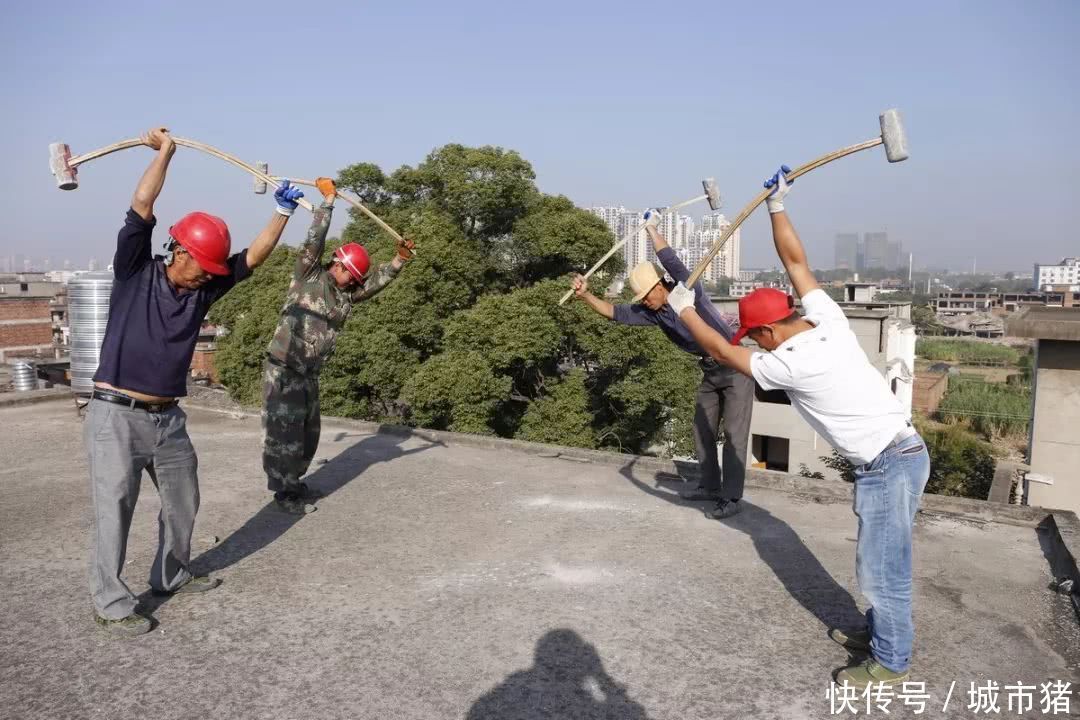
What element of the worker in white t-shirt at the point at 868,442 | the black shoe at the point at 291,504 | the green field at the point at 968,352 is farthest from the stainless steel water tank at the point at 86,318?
the green field at the point at 968,352

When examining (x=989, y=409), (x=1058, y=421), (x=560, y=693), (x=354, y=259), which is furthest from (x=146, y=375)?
(x=989, y=409)

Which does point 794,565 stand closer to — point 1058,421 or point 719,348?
point 719,348

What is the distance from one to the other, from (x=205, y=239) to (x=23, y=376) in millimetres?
11364

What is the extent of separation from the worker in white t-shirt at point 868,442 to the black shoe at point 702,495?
2335 millimetres

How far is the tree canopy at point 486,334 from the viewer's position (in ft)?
55.3

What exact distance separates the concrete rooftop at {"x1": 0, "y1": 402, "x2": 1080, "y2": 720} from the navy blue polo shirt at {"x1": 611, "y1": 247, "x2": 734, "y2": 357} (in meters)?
1.21

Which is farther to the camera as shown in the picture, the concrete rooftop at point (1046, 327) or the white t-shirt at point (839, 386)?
the concrete rooftop at point (1046, 327)

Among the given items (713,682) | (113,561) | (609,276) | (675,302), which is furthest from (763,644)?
(609,276)

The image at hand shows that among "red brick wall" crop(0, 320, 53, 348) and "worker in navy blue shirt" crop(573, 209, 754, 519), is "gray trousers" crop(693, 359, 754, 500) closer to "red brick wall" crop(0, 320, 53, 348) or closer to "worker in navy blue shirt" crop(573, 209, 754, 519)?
"worker in navy blue shirt" crop(573, 209, 754, 519)

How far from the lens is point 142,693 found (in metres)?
3.02

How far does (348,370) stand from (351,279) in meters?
13.2

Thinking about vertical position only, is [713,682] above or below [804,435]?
above

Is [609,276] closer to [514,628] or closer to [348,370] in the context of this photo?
[348,370]

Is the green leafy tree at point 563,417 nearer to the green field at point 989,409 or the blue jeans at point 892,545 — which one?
the blue jeans at point 892,545
